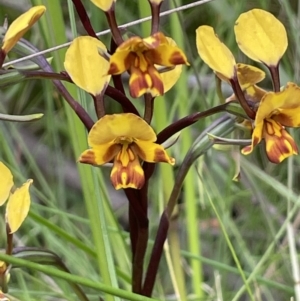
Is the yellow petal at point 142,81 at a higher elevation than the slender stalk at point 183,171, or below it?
higher

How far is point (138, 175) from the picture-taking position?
0.34 metres

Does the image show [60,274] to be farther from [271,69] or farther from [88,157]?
[271,69]

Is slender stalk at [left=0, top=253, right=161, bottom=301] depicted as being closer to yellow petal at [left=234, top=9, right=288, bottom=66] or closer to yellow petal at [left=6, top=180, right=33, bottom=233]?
yellow petal at [left=6, top=180, right=33, bottom=233]

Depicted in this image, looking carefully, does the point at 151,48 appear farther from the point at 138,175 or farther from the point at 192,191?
the point at 192,191

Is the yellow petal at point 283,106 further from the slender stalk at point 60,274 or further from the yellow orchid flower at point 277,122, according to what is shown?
the slender stalk at point 60,274

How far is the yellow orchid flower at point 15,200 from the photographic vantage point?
1.24ft

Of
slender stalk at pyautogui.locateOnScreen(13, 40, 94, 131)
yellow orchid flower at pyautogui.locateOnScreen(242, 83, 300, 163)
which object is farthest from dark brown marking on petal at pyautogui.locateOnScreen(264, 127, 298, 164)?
slender stalk at pyautogui.locateOnScreen(13, 40, 94, 131)

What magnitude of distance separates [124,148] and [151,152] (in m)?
0.02

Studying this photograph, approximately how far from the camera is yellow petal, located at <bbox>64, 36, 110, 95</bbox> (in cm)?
34

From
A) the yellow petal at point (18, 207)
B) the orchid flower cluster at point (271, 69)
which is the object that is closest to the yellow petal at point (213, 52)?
the orchid flower cluster at point (271, 69)

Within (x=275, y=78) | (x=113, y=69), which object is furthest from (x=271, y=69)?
(x=113, y=69)

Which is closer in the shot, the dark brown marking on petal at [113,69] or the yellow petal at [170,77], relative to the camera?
the dark brown marking on petal at [113,69]

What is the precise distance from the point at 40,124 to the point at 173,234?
27.8 inches

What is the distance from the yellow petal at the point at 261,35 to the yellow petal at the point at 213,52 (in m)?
0.02
